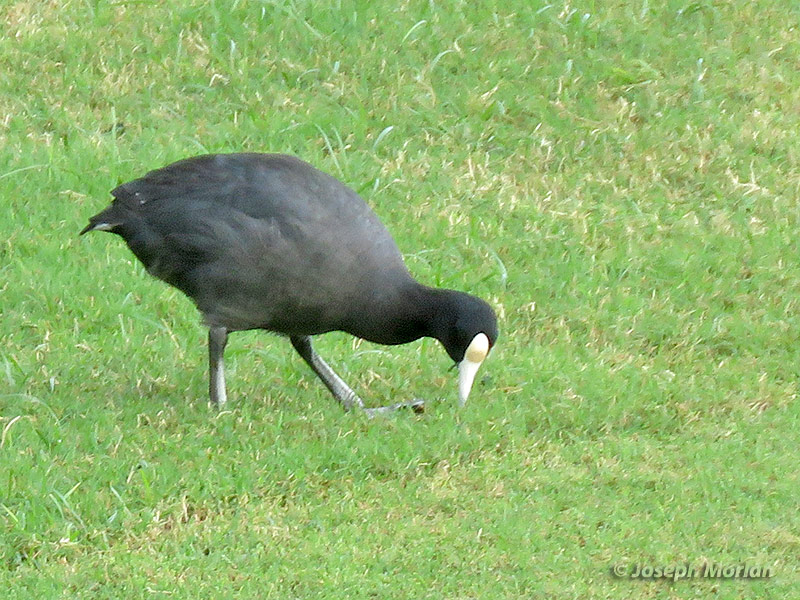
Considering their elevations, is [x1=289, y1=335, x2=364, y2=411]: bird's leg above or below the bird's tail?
below

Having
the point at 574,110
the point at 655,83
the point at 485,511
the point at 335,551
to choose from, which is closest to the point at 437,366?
the point at 485,511

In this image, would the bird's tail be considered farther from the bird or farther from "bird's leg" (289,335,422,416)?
"bird's leg" (289,335,422,416)

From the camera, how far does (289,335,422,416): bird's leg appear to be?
5.97 metres

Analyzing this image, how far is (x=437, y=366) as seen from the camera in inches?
257

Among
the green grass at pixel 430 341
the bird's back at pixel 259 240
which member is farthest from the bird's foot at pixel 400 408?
the bird's back at pixel 259 240

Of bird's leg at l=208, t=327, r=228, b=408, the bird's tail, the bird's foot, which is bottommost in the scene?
the bird's foot

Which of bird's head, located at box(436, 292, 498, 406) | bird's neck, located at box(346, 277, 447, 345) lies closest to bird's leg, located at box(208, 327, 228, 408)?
bird's neck, located at box(346, 277, 447, 345)

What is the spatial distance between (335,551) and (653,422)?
1956mm

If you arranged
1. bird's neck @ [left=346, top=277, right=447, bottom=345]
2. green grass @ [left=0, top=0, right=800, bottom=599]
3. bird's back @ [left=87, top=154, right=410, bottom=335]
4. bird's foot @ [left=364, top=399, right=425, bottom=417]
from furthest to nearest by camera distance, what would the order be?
bird's foot @ [left=364, top=399, right=425, bottom=417] < bird's neck @ [left=346, top=277, right=447, bottom=345] < bird's back @ [left=87, top=154, right=410, bottom=335] < green grass @ [left=0, top=0, right=800, bottom=599]

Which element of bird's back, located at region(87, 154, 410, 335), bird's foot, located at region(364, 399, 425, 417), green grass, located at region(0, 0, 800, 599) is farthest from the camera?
bird's foot, located at region(364, 399, 425, 417)

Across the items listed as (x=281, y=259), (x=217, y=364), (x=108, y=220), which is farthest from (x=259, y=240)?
(x=108, y=220)

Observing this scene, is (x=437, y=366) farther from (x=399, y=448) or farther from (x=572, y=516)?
(x=572, y=516)

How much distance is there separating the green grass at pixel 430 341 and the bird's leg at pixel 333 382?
0.12 metres

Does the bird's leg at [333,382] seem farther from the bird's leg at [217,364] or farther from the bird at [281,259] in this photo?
the bird's leg at [217,364]
